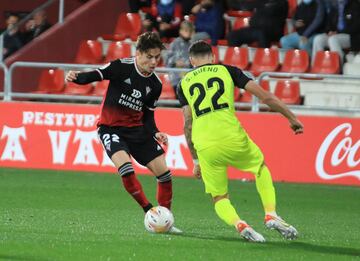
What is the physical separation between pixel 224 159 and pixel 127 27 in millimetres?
13811

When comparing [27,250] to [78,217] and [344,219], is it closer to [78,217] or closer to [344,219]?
[78,217]

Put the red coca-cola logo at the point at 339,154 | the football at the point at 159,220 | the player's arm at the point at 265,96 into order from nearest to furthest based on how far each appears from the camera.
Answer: the player's arm at the point at 265,96
the football at the point at 159,220
the red coca-cola logo at the point at 339,154

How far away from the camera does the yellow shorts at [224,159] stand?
1130 cm

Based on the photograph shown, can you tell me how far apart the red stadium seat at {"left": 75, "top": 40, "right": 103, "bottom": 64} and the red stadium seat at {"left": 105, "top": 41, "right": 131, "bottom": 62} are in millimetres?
336

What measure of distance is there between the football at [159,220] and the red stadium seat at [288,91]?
8908 mm

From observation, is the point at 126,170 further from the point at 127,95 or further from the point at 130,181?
the point at 127,95

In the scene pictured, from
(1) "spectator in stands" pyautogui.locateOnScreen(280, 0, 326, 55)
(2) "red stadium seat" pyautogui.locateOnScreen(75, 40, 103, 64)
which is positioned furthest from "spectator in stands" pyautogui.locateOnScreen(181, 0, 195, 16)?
(1) "spectator in stands" pyautogui.locateOnScreen(280, 0, 326, 55)

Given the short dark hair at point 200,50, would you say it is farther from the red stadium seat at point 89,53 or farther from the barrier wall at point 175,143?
the red stadium seat at point 89,53

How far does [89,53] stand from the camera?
2412cm

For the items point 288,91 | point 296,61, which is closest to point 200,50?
point 288,91

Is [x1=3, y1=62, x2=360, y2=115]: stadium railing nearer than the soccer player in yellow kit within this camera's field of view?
No

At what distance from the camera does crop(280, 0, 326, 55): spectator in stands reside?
21.6 metres

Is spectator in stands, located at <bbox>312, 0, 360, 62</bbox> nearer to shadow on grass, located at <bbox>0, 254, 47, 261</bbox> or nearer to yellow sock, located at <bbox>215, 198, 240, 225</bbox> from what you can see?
yellow sock, located at <bbox>215, 198, 240, 225</bbox>

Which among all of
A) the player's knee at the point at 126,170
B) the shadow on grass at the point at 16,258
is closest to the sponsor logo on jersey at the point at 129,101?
the player's knee at the point at 126,170
